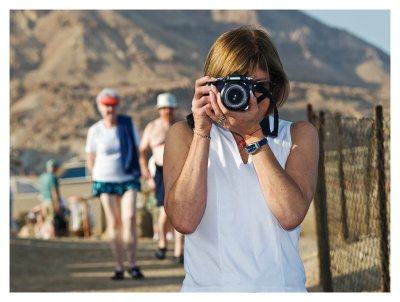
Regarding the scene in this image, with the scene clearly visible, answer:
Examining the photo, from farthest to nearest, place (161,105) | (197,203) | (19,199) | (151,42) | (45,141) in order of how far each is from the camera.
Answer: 1. (151,42)
2. (45,141)
3. (19,199)
4. (161,105)
5. (197,203)

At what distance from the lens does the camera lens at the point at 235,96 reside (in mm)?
2799

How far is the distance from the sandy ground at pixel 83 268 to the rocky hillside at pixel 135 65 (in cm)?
6147

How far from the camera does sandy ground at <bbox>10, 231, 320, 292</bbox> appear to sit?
808cm

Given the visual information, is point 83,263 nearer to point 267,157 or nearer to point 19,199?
point 267,157

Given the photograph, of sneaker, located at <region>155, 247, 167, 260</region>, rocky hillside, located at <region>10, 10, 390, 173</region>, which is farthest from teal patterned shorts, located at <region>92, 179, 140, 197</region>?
rocky hillside, located at <region>10, 10, 390, 173</region>

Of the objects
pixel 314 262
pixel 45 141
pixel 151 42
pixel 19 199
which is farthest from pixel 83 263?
pixel 151 42

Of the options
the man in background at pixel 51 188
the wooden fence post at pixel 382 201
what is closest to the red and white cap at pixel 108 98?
the wooden fence post at pixel 382 201

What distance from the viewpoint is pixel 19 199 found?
31453 millimetres

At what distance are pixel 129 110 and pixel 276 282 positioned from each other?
87.5 metres

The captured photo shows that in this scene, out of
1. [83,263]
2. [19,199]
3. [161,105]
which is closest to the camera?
[161,105]

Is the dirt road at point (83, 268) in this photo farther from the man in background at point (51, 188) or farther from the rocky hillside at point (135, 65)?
the rocky hillside at point (135, 65)

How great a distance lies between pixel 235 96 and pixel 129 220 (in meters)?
5.41

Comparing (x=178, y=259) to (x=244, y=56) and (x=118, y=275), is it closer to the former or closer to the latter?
(x=118, y=275)

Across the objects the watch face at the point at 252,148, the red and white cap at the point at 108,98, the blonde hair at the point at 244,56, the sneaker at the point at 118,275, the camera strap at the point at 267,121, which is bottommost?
the sneaker at the point at 118,275
